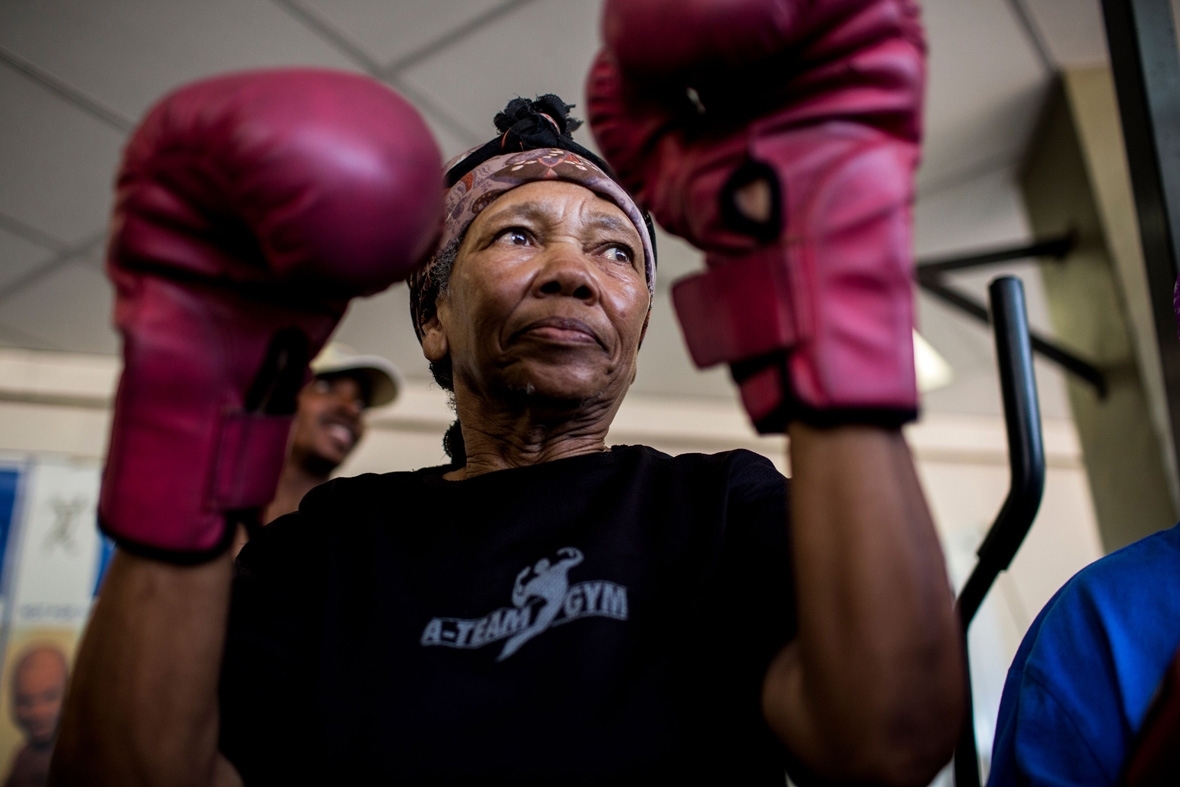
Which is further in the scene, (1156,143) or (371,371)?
(371,371)

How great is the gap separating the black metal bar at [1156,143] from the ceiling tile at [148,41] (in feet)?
5.80

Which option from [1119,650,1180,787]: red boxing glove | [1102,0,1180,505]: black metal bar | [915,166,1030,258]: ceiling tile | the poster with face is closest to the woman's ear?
[1119,650,1180,787]: red boxing glove

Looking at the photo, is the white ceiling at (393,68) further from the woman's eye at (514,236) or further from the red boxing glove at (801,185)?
the red boxing glove at (801,185)

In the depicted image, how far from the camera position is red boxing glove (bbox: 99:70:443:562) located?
2.01 ft

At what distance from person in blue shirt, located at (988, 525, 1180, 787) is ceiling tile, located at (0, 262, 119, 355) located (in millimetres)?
3131

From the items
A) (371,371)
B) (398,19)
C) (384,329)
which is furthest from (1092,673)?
(384,329)

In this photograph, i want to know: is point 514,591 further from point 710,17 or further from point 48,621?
point 48,621

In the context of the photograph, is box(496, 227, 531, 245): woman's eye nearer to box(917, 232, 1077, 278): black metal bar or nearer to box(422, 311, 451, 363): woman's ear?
box(422, 311, 451, 363): woman's ear

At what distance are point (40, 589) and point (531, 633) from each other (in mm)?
3442

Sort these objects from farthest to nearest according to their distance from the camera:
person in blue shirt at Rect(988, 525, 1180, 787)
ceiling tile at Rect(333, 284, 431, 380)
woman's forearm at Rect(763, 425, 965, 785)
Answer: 1. ceiling tile at Rect(333, 284, 431, 380)
2. person in blue shirt at Rect(988, 525, 1180, 787)
3. woman's forearm at Rect(763, 425, 965, 785)

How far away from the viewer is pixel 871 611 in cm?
52

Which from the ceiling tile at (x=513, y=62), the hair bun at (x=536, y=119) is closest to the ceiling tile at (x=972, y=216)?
the ceiling tile at (x=513, y=62)

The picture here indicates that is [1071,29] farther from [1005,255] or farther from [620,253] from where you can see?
[620,253]

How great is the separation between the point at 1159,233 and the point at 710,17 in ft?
3.04
